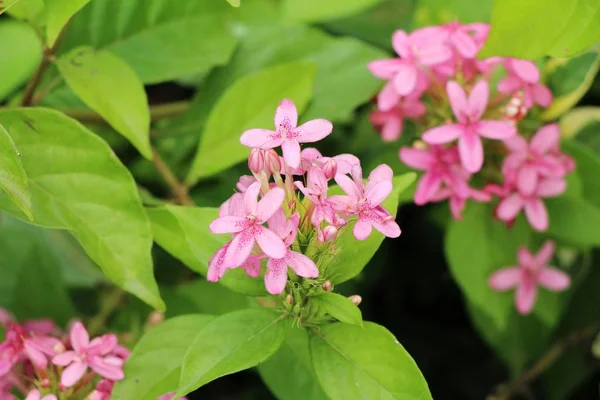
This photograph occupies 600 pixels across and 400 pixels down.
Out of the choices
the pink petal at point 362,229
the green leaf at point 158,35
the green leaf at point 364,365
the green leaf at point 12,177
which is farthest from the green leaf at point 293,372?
the green leaf at point 158,35

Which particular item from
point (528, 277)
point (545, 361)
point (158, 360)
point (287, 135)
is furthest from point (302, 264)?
point (545, 361)

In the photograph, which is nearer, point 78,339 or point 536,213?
point 78,339

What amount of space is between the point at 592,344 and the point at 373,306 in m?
0.39

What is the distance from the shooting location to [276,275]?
2.31 feet

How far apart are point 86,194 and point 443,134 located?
0.45 m

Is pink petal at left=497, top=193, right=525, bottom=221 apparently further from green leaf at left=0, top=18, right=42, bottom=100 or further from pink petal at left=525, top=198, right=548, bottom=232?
green leaf at left=0, top=18, right=42, bottom=100

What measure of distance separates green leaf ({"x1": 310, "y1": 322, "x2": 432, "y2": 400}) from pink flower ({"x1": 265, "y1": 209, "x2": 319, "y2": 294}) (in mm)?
113

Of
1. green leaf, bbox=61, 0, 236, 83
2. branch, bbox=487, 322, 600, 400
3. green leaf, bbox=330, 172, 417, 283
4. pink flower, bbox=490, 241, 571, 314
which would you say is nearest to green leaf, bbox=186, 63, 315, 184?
green leaf, bbox=61, 0, 236, 83

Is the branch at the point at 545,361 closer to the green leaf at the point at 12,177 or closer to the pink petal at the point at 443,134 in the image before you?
the pink petal at the point at 443,134

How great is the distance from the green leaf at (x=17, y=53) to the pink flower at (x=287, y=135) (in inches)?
23.1

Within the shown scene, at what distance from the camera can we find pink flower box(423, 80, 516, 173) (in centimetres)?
97

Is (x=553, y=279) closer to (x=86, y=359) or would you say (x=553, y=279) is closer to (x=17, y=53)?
(x=86, y=359)

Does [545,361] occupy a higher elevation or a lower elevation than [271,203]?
lower

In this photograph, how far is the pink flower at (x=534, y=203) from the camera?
1.09 metres
